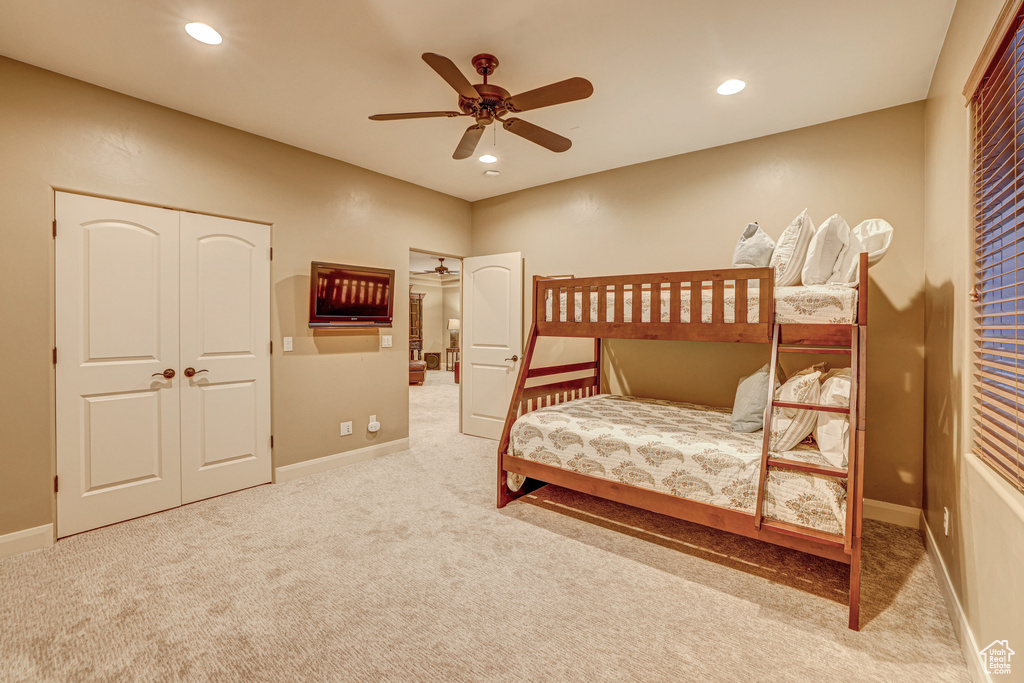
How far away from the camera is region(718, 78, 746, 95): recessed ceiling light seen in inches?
102

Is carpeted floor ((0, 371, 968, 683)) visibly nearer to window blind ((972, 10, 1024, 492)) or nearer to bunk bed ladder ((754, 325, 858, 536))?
bunk bed ladder ((754, 325, 858, 536))

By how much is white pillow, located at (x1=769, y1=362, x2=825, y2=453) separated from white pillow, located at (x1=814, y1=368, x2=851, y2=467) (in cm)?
5

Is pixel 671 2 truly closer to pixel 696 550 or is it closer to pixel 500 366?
pixel 696 550

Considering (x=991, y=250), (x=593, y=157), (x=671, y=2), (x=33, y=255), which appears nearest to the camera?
(x=991, y=250)

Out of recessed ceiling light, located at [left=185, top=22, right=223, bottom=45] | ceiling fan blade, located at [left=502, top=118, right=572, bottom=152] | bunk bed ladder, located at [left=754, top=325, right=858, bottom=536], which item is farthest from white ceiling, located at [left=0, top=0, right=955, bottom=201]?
bunk bed ladder, located at [left=754, top=325, right=858, bottom=536]

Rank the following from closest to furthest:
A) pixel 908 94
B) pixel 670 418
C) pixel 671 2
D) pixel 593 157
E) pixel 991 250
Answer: pixel 991 250
pixel 671 2
pixel 908 94
pixel 670 418
pixel 593 157

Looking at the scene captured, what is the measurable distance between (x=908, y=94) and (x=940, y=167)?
73 centimetres

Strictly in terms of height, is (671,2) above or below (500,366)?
above

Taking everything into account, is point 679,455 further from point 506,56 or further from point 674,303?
point 506,56

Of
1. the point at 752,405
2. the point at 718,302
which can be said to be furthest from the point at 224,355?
the point at 752,405

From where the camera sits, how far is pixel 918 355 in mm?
2809

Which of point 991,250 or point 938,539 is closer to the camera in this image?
point 991,250

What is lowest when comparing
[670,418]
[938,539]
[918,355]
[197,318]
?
[938,539]

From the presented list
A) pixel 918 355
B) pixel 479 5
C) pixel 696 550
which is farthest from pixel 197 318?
pixel 918 355
